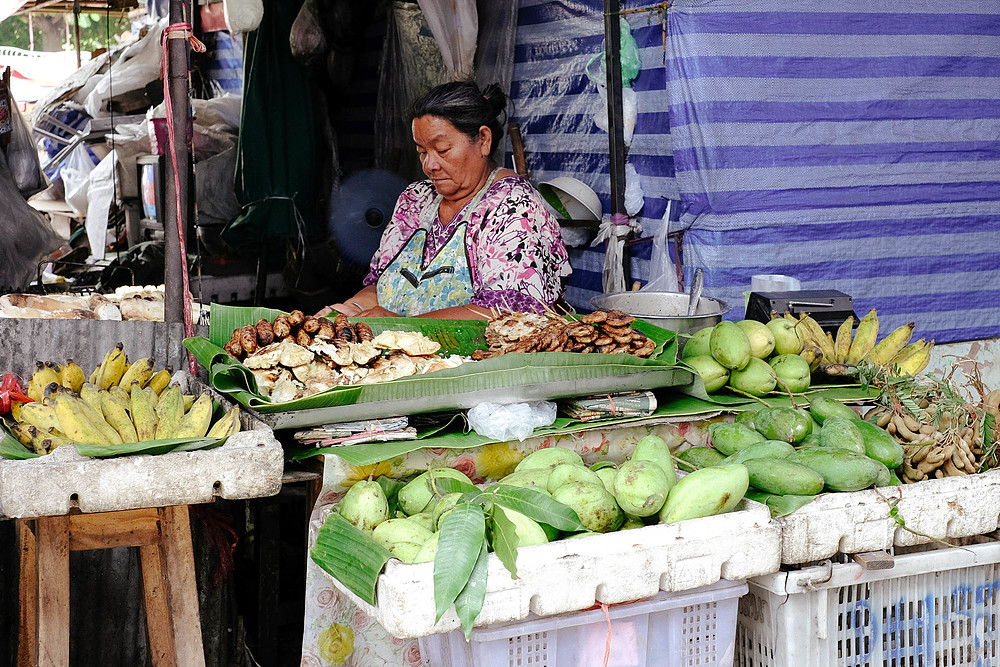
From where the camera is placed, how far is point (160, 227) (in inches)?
212

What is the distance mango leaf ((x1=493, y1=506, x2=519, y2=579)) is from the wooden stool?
860 mm

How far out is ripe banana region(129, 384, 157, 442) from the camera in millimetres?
2142

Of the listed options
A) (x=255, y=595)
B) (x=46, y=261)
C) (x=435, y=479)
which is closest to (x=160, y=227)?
(x=46, y=261)

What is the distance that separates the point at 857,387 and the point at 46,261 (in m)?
3.89

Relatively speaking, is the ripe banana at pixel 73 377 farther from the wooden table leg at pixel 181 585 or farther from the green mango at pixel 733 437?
the green mango at pixel 733 437

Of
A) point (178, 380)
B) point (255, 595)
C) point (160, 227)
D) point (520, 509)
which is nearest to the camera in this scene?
point (520, 509)

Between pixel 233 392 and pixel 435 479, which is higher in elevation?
pixel 233 392

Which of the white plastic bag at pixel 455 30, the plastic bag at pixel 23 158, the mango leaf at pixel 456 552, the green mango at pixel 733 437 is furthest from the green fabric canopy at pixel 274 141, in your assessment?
the mango leaf at pixel 456 552

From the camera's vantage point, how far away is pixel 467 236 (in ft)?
12.1

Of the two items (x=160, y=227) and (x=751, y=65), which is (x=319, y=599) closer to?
(x=751, y=65)

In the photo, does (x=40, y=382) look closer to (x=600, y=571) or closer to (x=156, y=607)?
(x=156, y=607)

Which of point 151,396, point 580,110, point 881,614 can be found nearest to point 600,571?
point 881,614

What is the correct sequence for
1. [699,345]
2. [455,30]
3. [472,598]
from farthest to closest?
[455,30] → [699,345] → [472,598]

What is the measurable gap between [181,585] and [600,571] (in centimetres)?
108
